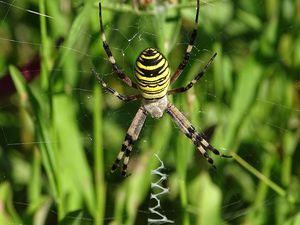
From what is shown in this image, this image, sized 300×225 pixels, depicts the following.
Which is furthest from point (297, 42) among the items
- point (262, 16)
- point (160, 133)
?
point (160, 133)

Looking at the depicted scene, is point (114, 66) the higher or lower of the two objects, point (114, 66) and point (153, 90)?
the higher

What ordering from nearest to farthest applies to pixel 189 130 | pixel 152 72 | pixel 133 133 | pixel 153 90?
pixel 152 72
pixel 153 90
pixel 189 130
pixel 133 133

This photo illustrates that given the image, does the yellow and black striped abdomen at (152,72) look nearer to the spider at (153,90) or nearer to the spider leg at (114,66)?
the spider at (153,90)

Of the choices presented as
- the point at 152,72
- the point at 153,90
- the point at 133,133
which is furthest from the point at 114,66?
the point at 133,133

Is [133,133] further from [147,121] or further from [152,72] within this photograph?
[152,72]

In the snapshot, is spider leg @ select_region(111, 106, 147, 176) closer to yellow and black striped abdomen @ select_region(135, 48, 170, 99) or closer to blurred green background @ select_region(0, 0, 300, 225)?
blurred green background @ select_region(0, 0, 300, 225)

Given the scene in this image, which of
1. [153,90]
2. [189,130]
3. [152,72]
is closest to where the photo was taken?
[152,72]

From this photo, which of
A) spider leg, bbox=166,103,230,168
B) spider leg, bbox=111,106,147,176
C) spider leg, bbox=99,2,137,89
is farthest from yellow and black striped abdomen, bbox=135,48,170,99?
spider leg, bbox=111,106,147,176
